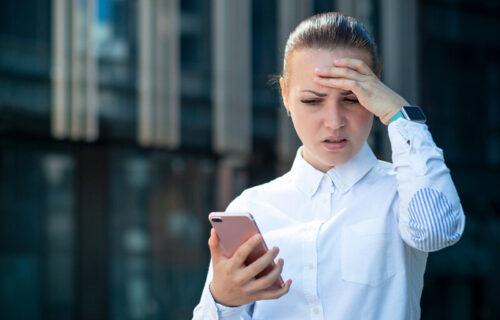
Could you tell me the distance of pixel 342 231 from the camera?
177 centimetres

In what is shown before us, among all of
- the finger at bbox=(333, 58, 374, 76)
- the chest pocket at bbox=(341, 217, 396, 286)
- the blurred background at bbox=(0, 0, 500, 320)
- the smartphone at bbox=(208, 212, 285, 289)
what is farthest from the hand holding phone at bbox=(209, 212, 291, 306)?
the blurred background at bbox=(0, 0, 500, 320)

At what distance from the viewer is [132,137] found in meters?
6.99

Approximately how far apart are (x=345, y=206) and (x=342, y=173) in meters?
0.09

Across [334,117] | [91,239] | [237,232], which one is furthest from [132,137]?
[237,232]

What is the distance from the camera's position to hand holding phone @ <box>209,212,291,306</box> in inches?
60.1

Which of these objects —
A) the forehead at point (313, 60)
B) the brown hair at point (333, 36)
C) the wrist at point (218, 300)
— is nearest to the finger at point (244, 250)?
the wrist at point (218, 300)

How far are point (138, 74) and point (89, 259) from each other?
1.91 metres

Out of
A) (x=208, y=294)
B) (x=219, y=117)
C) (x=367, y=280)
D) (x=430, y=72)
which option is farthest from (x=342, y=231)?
(x=430, y=72)

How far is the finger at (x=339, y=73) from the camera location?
5.46 feet

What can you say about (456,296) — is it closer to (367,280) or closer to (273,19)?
(273,19)

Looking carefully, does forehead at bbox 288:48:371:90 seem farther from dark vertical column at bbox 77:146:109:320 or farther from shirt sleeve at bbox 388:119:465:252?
dark vertical column at bbox 77:146:109:320

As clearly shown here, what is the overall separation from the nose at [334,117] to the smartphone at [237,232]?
333mm

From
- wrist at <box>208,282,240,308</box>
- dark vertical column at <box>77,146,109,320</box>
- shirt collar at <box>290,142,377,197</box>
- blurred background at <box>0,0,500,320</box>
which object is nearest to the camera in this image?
wrist at <box>208,282,240,308</box>

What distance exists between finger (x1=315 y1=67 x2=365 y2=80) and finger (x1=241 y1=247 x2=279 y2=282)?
449mm
